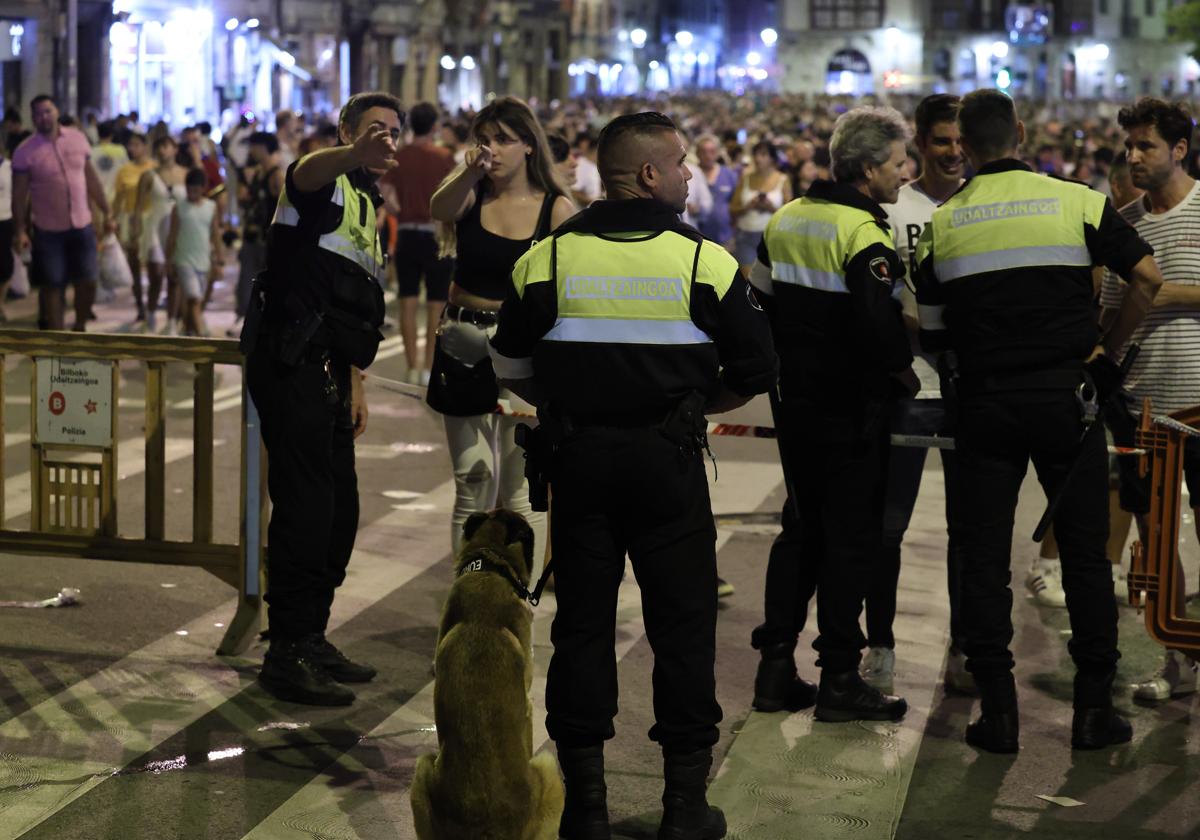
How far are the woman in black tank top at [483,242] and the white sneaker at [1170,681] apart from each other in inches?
98.2

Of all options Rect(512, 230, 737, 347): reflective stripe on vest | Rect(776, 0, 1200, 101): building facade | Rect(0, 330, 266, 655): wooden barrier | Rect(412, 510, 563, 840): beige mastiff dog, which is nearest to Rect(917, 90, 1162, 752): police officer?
Rect(512, 230, 737, 347): reflective stripe on vest

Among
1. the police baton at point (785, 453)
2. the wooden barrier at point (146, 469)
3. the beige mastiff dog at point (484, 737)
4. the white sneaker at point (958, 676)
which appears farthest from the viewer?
the wooden barrier at point (146, 469)

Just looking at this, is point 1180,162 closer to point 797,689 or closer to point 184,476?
point 797,689

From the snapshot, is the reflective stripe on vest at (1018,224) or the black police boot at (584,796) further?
the reflective stripe on vest at (1018,224)

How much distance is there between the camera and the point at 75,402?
7.62 meters

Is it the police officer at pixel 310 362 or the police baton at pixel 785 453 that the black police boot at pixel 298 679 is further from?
the police baton at pixel 785 453

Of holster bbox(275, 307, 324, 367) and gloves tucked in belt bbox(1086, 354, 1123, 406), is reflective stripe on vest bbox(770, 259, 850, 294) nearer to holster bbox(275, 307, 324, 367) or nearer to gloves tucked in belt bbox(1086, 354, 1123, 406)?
gloves tucked in belt bbox(1086, 354, 1123, 406)

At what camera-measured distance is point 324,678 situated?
268 inches

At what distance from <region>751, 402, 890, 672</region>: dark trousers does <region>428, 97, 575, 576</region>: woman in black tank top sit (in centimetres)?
114

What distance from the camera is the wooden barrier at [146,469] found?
7.42 metres

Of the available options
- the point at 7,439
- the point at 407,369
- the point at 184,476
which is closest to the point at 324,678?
the point at 184,476

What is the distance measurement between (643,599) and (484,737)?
0.77 m

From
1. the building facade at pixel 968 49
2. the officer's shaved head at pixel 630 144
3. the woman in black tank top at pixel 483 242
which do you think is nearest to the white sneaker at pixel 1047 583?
the woman in black tank top at pixel 483 242

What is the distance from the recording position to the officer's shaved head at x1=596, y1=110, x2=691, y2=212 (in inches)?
209
